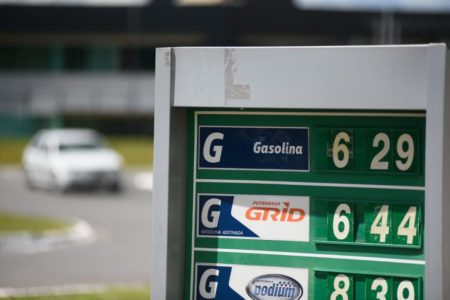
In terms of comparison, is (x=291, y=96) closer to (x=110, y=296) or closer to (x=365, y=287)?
(x=365, y=287)

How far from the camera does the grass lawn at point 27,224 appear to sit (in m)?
15.3

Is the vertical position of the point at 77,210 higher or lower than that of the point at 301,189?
lower

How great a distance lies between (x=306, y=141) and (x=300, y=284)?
802mm

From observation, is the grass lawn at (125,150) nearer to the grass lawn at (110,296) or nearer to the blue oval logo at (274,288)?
the grass lawn at (110,296)

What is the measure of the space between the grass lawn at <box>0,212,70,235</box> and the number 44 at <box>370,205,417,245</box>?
11280 mm

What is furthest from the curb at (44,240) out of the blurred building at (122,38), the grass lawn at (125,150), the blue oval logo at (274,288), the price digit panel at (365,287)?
the blurred building at (122,38)

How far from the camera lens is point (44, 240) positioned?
47.2 feet

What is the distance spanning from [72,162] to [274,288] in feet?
65.2

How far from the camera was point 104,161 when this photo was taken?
78.9ft

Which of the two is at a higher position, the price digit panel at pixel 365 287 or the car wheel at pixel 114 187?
the price digit panel at pixel 365 287

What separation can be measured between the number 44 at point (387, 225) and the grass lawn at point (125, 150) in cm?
2788

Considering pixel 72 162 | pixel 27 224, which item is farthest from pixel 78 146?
pixel 27 224

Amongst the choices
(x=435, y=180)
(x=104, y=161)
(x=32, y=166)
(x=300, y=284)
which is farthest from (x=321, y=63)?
(x=32, y=166)

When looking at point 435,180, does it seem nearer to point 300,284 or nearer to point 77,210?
point 300,284
